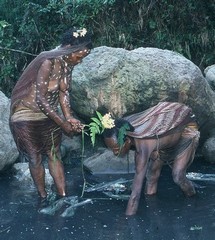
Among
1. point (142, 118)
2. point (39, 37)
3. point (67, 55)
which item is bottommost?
point (39, 37)

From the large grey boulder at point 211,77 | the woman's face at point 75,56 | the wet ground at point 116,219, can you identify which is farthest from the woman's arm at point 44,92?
the large grey boulder at point 211,77

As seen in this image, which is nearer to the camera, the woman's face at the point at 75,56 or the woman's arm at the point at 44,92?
the woman's arm at the point at 44,92

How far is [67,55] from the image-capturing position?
680 cm

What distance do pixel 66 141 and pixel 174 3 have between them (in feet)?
11.4

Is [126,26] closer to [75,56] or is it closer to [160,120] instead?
[75,56]

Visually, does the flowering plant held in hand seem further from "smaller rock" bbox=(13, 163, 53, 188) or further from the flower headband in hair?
"smaller rock" bbox=(13, 163, 53, 188)

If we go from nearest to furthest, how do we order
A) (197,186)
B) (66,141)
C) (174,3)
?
(197,186) < (66,141) < (174,3)

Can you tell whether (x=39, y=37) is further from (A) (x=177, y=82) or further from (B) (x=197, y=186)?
(B) (x=197, y=186)

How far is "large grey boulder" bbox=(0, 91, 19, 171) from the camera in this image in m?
8.46

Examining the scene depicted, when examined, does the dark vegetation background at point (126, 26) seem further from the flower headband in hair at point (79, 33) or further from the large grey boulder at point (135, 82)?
the flower headband in hair at point (79, 33)

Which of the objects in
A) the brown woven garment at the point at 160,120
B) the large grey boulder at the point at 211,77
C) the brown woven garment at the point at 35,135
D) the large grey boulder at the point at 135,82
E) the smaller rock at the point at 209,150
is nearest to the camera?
the brown woven garment at the point at 160,120

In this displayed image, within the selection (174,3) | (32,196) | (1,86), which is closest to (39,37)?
(1,86)

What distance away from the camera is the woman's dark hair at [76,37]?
6.77m

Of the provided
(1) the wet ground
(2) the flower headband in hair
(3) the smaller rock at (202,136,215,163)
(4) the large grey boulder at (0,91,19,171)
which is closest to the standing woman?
(2) the flower headband in hair
